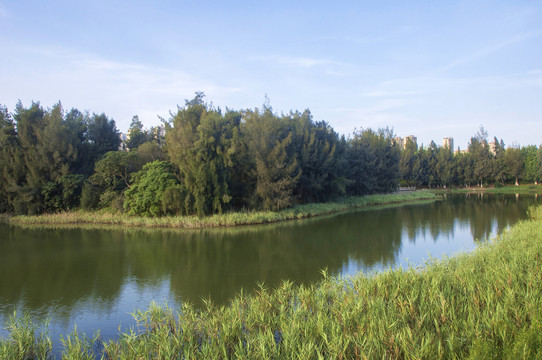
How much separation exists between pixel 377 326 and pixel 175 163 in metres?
21.4

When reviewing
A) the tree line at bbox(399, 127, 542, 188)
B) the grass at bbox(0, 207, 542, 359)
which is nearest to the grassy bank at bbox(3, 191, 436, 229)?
the grass at bbox(0, 207, 542, 359)

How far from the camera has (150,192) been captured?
904 inches

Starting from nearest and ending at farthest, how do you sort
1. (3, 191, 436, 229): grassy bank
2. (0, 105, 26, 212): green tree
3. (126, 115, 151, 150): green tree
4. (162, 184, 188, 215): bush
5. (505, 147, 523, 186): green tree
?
(3, 191, 436, 229): grassy bank, (162, 184, 188, 215): bush, (0, 105, 26, 212): green tree, (126, 115, 151, 150): green tree, (505, 147, 523, 186): green tree

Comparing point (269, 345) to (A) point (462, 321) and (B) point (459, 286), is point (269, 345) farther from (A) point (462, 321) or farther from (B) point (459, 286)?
(B) point (459, 286)

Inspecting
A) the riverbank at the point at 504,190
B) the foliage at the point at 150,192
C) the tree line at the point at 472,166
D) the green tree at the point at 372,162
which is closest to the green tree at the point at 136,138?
the foliage at the point at 150,192

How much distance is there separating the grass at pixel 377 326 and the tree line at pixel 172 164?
53.1 feet

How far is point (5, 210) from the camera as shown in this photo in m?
28.6

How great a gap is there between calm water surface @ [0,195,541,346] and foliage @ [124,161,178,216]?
2413mm

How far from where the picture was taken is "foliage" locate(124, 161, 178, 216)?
2292 centimetres

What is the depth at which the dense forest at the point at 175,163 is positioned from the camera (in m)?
23.5

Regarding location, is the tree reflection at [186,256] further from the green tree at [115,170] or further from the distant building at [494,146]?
the distant building at [494,146]

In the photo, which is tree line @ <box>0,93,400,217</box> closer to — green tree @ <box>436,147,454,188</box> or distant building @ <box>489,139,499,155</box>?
green tree @ <box>436,147,454,188</box>

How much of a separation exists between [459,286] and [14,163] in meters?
30.9

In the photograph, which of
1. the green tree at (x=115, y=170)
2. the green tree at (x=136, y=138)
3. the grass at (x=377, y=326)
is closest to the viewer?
the grass at (x=377, y=326)
